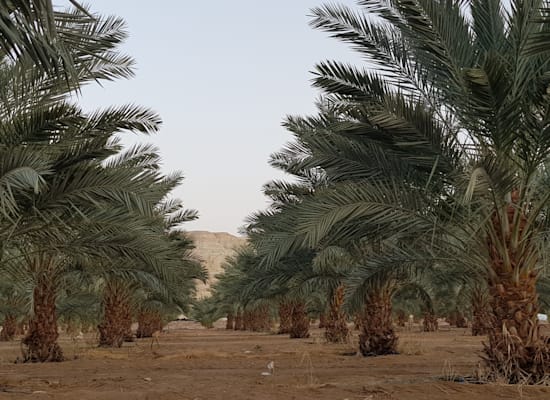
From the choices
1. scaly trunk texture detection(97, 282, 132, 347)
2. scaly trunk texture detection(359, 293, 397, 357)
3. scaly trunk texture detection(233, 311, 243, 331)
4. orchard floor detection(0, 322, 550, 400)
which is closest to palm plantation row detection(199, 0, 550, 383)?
orchard floor detection(0, 322, 550, 400)

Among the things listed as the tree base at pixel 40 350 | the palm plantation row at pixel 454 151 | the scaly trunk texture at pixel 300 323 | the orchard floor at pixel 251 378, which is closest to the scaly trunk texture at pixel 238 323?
the scaly trunk texture at pixel 300 323

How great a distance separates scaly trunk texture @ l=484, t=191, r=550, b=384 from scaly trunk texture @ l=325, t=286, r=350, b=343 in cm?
1201

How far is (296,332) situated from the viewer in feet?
95.2

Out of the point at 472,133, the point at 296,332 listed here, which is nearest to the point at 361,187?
the point at 472,133

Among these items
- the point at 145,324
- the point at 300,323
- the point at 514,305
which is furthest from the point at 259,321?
the point at 514,305

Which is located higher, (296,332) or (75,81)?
(75,81)

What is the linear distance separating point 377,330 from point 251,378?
18.8ft

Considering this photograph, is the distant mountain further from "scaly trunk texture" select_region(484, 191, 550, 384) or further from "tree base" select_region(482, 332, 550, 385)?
"tree base" select_region(482, 332, 550, 385)

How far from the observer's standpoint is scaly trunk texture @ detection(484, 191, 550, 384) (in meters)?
8.57

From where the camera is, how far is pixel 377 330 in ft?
51.4

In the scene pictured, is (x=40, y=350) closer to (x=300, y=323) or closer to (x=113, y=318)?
(x=113, y=318)

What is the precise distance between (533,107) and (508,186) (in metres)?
1.35

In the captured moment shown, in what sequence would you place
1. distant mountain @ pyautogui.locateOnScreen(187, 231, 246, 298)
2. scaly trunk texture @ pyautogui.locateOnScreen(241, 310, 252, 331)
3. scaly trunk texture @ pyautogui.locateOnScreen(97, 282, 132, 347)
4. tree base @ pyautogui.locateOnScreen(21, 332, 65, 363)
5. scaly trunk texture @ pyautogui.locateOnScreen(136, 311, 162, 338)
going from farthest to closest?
1. distant mountain @ pyautogui.locateOnScreen(187, 231, 246, 298)
2. scaly trunk texture @ pyautogui.locateOnScreen(241, 310, 252, 331)
3. scaly trunk texture @ pyautogui.locateOnScreen(136, 311, 162, 338)
4. scaly trunk texture @ pyautogui.locateOnScreen(97, 282, 132, 347)
5. tree base @ pyautogui.locateOnScreen(21, 332, 65, 363)

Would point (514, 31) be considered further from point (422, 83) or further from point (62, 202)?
point (62, 202)
